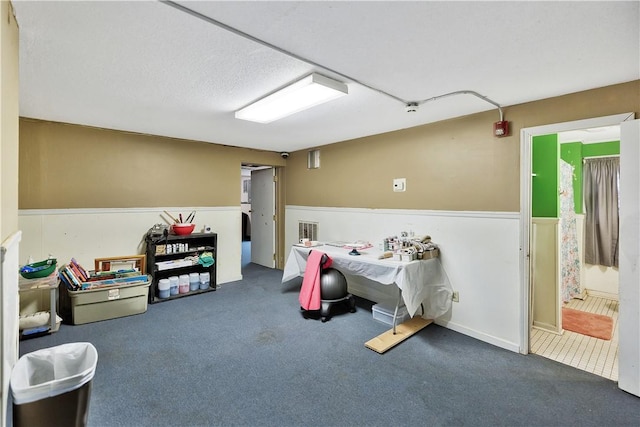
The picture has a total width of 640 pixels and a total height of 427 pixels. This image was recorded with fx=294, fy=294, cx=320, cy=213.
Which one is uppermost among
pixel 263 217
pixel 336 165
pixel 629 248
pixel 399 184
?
pixel 336 165

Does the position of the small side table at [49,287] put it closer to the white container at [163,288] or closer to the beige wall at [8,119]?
the white container at [163,288]

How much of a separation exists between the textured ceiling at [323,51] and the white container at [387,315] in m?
2.18

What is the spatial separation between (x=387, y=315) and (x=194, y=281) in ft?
9.15

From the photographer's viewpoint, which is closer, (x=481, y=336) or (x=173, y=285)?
(x=481, y=336)

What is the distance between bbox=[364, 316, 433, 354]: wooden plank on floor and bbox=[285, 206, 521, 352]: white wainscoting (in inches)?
9.8

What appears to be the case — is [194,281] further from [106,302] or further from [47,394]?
[47,394]

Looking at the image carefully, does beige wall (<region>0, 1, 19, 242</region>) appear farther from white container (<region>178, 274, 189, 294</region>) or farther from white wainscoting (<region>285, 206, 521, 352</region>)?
white wainscoting (<region>285, 206, 521, 352</region>)

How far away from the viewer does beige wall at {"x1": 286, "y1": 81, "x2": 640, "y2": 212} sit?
2.43 meters

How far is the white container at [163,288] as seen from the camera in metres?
3.95

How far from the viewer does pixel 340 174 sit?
4.54m

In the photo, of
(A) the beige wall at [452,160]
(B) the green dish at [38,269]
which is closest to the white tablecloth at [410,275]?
(A) the beige wall at [452,160]

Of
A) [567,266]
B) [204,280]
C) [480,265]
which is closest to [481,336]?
[480,265]

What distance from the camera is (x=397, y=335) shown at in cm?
297

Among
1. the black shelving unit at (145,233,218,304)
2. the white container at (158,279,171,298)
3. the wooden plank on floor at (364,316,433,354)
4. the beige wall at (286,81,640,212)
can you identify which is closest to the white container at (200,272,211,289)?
the black shelving unit at (145,233,218,304)
